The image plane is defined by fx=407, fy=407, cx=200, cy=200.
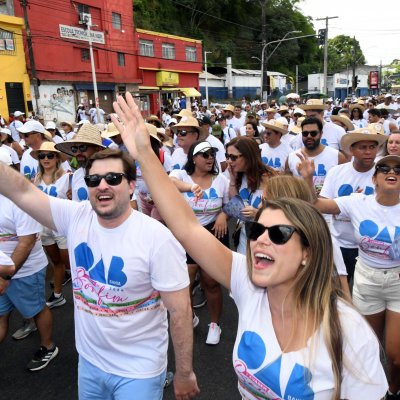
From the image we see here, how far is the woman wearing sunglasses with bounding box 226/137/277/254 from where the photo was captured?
387cm

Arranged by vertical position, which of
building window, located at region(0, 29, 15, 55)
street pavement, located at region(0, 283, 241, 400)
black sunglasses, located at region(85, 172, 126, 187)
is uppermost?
building window, located at region(0, 29, 15, 55)

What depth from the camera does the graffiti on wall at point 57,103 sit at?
26.6 meters

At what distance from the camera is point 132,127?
2.00 m

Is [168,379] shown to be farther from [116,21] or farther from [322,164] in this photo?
[116,21]

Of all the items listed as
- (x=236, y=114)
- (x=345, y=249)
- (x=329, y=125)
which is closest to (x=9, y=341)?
(x=345, y=249)

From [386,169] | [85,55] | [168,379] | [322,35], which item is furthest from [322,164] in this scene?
[85,55]

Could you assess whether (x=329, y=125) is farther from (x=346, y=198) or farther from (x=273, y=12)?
(x=273, y=12)

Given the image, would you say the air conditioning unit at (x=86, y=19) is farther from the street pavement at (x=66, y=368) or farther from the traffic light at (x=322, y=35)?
the street pavement at (x=66, y=368)

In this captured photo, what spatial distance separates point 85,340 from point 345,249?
2.53 meters

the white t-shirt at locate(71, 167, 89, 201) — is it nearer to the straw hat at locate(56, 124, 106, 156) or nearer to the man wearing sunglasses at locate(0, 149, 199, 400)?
the straw hat at locate(56, 124, 106, 156)

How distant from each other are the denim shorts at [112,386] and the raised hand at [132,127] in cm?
122

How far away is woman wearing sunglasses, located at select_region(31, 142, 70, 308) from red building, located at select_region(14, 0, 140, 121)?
2311 cm

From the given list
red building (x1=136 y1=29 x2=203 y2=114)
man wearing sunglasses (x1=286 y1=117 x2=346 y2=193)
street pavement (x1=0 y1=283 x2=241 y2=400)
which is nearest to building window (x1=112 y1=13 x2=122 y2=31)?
red building (x1=136 y1=29 x2=203 y2=114)

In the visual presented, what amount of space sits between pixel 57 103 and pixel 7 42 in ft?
15.6
